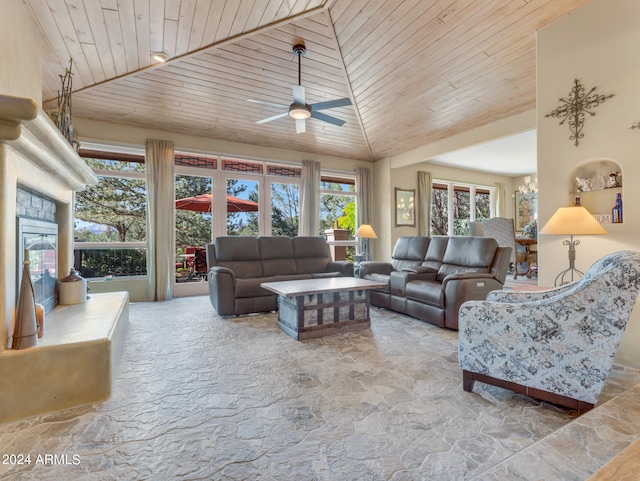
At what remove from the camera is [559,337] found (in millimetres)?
1696

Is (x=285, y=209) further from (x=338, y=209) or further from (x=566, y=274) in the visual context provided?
(x=566, y=274)

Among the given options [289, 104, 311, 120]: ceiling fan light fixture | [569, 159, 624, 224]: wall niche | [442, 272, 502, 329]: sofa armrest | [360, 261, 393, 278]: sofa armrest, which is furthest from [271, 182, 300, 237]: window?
[569, 159, 624, 224]: wall niche

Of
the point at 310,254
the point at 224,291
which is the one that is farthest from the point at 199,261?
the point at 310,254

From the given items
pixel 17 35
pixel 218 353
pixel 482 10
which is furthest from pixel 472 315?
pixel 17 35

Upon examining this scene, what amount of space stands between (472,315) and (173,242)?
4.79 metres

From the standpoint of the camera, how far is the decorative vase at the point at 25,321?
5.96 feet

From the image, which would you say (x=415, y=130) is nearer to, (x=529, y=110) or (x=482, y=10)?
(x=529, y=110)

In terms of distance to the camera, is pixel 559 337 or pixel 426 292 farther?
pixel 426 292

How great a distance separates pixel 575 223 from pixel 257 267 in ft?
11.9

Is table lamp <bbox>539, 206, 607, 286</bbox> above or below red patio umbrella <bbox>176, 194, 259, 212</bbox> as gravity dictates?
below

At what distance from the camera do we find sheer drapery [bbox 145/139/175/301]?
4.99 m

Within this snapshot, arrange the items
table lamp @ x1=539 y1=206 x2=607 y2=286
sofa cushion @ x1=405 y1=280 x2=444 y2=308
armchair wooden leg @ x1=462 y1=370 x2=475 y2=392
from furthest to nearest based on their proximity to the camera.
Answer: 1. sofa cushion @ x1=405 y1=280 x2=444 y2=308
2. table lamp @ x1=539 y1=206 x2=607 y2=286
3. armchair wooden leg @ x1=462 y1=370 x2=475 y2=392

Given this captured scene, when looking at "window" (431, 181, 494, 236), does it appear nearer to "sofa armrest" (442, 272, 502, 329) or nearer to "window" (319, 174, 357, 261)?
"window" (319, 174, 357, 261)

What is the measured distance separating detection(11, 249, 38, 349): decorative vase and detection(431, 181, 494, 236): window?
7760 millimetres
